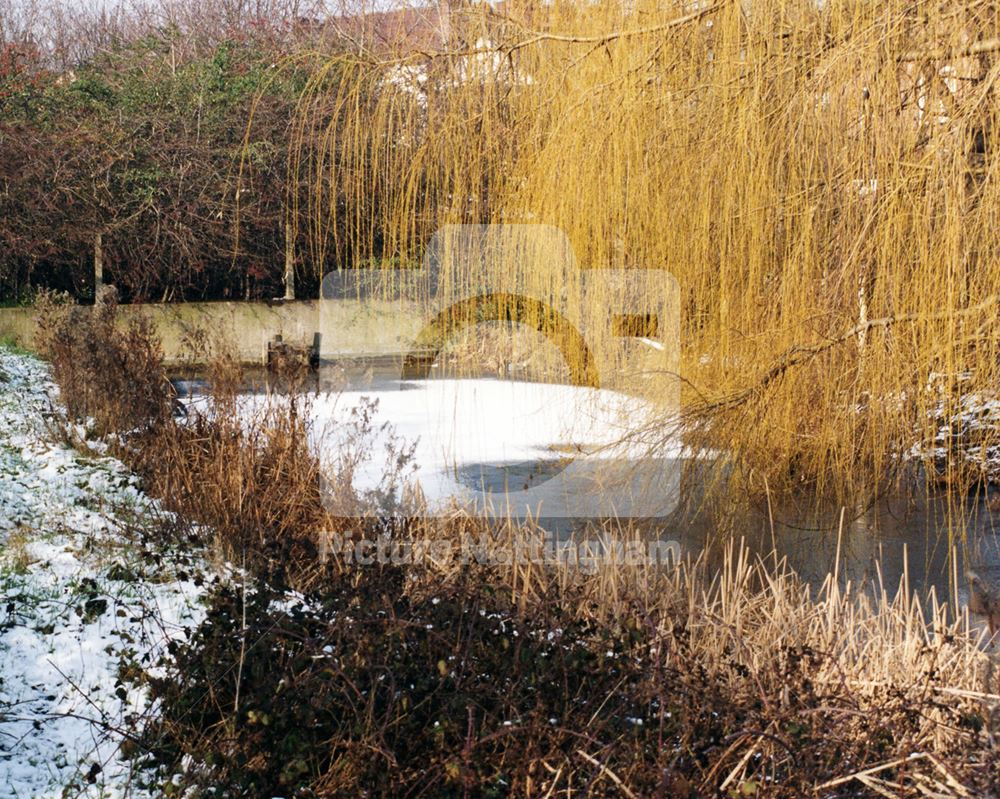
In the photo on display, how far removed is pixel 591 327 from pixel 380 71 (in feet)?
3.13

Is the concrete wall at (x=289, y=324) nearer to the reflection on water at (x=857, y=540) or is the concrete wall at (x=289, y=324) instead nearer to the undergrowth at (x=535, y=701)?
the reflection on water at (x=857, y=540)

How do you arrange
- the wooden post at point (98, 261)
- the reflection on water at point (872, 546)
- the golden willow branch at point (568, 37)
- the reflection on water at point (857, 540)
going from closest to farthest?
the golden willow branch at point (568, 37), the reflection on water at point (857, 540), the reflection on water at point (872, 546), the wooden post at point (98, 261)

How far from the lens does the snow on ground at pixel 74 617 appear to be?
2.57m

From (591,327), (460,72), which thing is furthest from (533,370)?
(460,72)

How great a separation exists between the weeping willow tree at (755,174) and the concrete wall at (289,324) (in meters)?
11.0

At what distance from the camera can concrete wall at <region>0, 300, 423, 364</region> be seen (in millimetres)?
14609

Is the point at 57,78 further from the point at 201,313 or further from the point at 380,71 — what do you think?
the point at 380,71

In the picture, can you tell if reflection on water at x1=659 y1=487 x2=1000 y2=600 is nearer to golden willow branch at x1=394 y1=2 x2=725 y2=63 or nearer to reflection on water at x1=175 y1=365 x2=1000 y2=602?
reflection on water at x1=175 y1=365 x2=1000 y2=602

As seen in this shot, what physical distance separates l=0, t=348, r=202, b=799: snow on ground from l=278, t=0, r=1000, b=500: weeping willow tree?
1433 millimetres

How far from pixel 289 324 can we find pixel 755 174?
43.8 feet

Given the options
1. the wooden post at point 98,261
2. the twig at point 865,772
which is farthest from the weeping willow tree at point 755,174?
the wooden post at point 98,261

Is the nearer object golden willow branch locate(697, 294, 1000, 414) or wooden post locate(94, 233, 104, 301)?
golden willow branch locate(697, 294, 1000, 414)

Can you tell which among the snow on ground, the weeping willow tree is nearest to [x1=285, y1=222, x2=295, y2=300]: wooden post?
the snow on ground

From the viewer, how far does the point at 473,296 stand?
2938 millimetres
